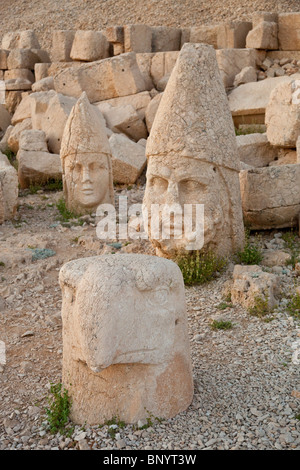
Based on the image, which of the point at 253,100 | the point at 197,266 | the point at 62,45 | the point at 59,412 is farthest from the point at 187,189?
the point at 62,45

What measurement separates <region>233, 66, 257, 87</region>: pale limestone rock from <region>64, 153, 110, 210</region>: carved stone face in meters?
5.88

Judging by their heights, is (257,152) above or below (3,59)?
below

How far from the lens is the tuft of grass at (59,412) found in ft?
10.7

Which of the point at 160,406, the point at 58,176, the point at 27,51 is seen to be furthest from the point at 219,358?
the point at 27,51

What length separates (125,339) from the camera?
3027mm

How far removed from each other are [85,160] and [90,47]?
7.42m

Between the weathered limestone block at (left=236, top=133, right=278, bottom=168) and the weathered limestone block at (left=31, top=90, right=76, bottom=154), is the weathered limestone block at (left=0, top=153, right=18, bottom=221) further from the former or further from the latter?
the weathered limestone block at (left=236, top=133, right=278, bottom=168)

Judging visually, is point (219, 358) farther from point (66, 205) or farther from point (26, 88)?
point (26, 88)

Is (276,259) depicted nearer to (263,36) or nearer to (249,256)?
(249,256)

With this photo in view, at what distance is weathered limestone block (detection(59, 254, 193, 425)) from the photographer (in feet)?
9.81

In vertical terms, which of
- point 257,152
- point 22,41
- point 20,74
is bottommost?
point 257,152

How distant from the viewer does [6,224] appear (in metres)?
8.30

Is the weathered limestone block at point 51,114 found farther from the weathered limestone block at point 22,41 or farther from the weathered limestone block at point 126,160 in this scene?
the weathered limestone block at point 22,41

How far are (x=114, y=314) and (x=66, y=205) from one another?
6.09m
